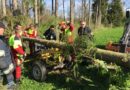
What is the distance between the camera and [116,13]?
219 ft

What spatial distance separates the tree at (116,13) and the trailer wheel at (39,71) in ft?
185

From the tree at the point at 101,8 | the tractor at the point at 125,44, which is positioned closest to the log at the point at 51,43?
the tractor at the point at 125,44

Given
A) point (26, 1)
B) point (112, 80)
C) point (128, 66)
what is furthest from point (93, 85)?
point (26, 1)

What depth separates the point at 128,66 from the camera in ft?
28.9

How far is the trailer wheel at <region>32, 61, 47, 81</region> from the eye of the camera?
10797mm

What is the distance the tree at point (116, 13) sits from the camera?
66.5 meters

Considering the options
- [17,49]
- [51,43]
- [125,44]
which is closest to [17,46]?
[17,49]

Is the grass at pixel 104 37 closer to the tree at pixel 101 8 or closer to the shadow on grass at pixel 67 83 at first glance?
the shadow on grass at pixel 67 83

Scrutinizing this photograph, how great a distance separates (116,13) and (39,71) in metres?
57.3

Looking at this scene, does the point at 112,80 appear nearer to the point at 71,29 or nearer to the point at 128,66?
the point at 128,66

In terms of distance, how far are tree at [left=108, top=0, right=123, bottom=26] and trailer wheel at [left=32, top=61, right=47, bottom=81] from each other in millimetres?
56381

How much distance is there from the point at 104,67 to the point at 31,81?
282 centimetres

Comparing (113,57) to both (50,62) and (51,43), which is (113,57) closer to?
(50,62)

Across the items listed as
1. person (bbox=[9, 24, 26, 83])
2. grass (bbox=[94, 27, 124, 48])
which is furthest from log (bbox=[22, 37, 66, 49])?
grass (bbox=[94, 27, 124, 48])
